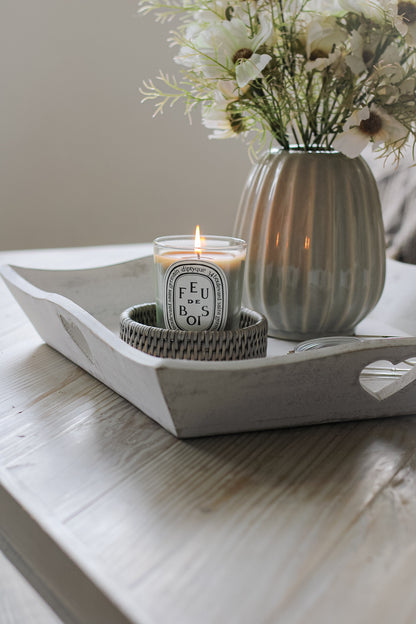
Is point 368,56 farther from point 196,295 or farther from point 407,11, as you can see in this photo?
point 196,295

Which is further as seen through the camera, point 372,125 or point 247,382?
point 372,125

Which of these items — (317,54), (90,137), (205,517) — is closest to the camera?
(205,517)

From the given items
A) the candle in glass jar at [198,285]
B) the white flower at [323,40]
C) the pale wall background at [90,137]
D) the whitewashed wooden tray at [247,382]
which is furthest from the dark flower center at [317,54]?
the pale wall background at [90,137]

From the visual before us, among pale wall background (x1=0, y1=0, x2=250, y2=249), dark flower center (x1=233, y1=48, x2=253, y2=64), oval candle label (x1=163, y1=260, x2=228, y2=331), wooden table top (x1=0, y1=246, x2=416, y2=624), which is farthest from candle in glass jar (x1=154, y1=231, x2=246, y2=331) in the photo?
pale wall background (x1=0, y1=0, x2=250, y2=249)

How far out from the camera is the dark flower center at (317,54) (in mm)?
714

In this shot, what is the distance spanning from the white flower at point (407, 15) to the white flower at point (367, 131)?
0.08m

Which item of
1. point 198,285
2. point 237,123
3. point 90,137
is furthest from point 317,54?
point 90,137

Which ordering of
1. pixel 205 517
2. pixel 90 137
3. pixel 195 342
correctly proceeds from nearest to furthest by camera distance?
pixel 205 517
pixel 195 342
pixel 90 137

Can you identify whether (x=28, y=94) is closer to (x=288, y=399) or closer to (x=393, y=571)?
(x=288, y=399)

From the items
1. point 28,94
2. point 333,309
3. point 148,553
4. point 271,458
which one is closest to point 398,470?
point 271,458

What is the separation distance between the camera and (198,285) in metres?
0.62

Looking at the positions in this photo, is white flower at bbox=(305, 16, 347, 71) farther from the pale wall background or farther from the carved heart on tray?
the pale wall background

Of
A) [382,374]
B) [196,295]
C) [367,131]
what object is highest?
[367,131]

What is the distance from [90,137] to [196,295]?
1.92m
